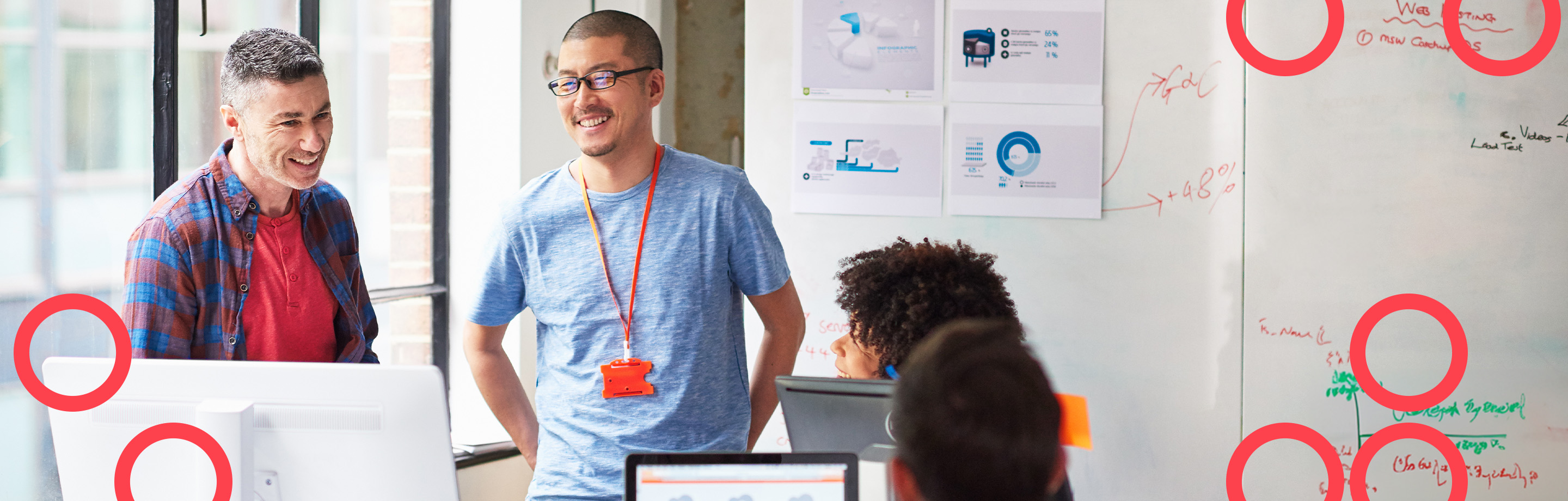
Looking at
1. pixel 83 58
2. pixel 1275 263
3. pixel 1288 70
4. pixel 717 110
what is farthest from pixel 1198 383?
pixel 83 58

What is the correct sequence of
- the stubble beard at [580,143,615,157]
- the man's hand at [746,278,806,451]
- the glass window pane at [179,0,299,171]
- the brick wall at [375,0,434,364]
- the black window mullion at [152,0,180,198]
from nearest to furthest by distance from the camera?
the stubble beard at [580,143,615,157] → the man's hand at [746,278,806,451] → the black window mullion at [152,0,180,198] → the glass window pane at [179,0,299,171] → the brick wall at [375,0,434,364]

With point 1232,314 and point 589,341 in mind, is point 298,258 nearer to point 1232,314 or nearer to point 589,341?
point 589,341

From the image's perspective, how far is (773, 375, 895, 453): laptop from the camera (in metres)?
1.26

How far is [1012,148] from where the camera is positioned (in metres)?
2.73

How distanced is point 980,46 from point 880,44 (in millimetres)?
280

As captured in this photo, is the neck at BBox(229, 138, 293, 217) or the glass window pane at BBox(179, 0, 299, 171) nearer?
the neck at BBox(229, 138, 293, 217)

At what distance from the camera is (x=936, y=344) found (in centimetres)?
72
